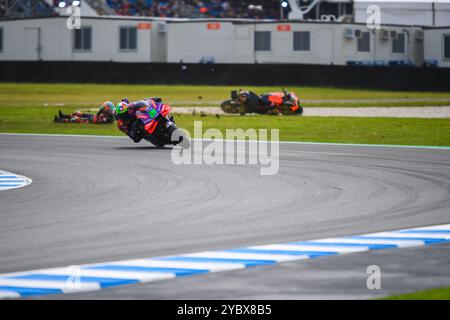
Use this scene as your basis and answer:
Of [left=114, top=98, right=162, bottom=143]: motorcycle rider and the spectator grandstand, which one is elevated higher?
the spectator grandstand

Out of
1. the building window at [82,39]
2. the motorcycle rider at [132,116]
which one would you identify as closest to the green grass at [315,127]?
the motorcycle rider at [132,116]

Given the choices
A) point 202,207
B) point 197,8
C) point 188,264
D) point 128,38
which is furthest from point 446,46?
point 188,264

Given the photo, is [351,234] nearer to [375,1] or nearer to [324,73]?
[324,73]

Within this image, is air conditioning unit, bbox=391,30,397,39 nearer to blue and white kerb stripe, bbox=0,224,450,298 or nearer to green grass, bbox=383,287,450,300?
blue and white kerb stripe, bbox=0,224,450,298

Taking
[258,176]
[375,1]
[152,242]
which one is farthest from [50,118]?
[375,1]

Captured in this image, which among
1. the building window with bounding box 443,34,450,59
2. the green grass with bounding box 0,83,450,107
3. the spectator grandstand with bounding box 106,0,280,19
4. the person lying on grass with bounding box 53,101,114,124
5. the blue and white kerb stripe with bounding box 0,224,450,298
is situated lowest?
the blue and white kerb stripe with bounding box 0,224,450,298

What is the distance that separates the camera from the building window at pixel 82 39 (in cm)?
5209

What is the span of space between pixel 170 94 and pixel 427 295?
35.0 metres

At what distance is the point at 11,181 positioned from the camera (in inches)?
554

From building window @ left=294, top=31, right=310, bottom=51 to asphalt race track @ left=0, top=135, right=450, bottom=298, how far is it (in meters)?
32.4

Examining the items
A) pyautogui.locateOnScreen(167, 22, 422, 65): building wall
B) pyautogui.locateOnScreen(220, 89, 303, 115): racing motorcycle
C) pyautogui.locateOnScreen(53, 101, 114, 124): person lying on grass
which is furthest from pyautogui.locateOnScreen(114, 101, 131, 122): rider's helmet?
pyautogui.locateOnScreen(167, 22, 422, 65): building wall

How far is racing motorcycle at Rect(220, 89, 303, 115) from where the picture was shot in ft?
98.0

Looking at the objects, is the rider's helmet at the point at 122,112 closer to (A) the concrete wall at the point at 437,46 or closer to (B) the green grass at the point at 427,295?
(B) the green grass at the point at 427,295

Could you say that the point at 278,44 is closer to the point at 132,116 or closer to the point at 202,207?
the point at 132,116
